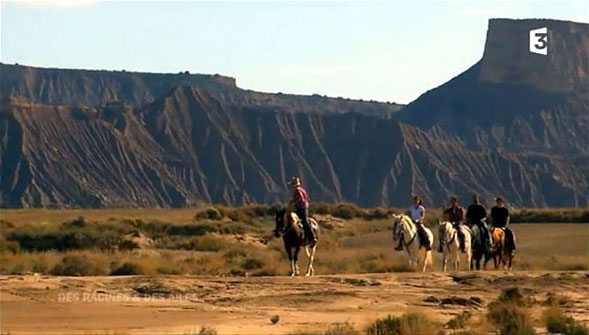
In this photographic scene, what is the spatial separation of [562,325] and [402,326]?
2578 millimetres

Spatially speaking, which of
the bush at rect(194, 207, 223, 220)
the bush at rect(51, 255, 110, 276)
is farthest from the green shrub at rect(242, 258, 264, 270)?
the bush at rect(194, 207, 223, 220)

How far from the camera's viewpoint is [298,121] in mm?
137875

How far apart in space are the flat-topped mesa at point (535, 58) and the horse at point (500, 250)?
125 meters

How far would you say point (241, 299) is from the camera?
83.7ft

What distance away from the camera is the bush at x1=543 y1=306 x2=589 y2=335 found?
19970mm

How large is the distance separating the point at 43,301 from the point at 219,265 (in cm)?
1277

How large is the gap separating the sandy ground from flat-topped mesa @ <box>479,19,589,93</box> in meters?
129

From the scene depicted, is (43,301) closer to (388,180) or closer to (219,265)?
(219,265)

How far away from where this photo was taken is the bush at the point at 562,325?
19970 mm

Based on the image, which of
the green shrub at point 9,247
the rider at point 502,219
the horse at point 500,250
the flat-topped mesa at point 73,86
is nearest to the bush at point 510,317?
the horse at point 500,250

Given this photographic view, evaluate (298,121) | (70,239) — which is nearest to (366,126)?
(298,121)

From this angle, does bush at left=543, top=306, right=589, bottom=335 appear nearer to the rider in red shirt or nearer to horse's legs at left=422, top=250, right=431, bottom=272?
horse's legs at left=422, top=250, right=431, bottom=272

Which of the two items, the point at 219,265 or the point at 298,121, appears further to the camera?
the point at 298,121

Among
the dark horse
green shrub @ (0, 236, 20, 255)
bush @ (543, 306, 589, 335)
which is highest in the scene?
the dark horse
